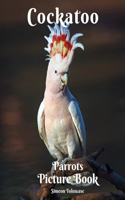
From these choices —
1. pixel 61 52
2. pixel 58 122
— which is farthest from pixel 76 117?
pixel 61 52

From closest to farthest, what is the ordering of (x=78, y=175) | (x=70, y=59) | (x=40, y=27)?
(x=70, y=59) → (x=78, y=175) → (x=40, y=27)

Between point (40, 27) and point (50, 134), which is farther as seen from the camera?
point (40, 27)

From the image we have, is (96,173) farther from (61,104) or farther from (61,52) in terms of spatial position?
(61,52)

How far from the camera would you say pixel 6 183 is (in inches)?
87.7

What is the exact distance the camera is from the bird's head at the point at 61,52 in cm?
169

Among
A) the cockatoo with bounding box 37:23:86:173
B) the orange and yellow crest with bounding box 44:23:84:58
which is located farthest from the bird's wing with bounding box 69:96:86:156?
the orange and yellow crest with bounding box 44:23:84:58

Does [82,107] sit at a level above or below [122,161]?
above

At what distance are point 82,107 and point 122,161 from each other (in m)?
0.42

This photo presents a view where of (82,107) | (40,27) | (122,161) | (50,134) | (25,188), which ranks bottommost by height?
(25,188)

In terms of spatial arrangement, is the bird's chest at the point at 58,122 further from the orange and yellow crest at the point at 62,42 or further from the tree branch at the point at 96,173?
the orange and yellow crest at the point at 62,42

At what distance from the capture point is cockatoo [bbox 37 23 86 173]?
1.70 m

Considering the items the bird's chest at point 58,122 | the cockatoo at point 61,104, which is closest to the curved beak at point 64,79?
the cockatoo at point 61,104

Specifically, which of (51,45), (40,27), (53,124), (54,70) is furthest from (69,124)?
(40,27)

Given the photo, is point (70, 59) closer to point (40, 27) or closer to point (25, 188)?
point (40, 27)
